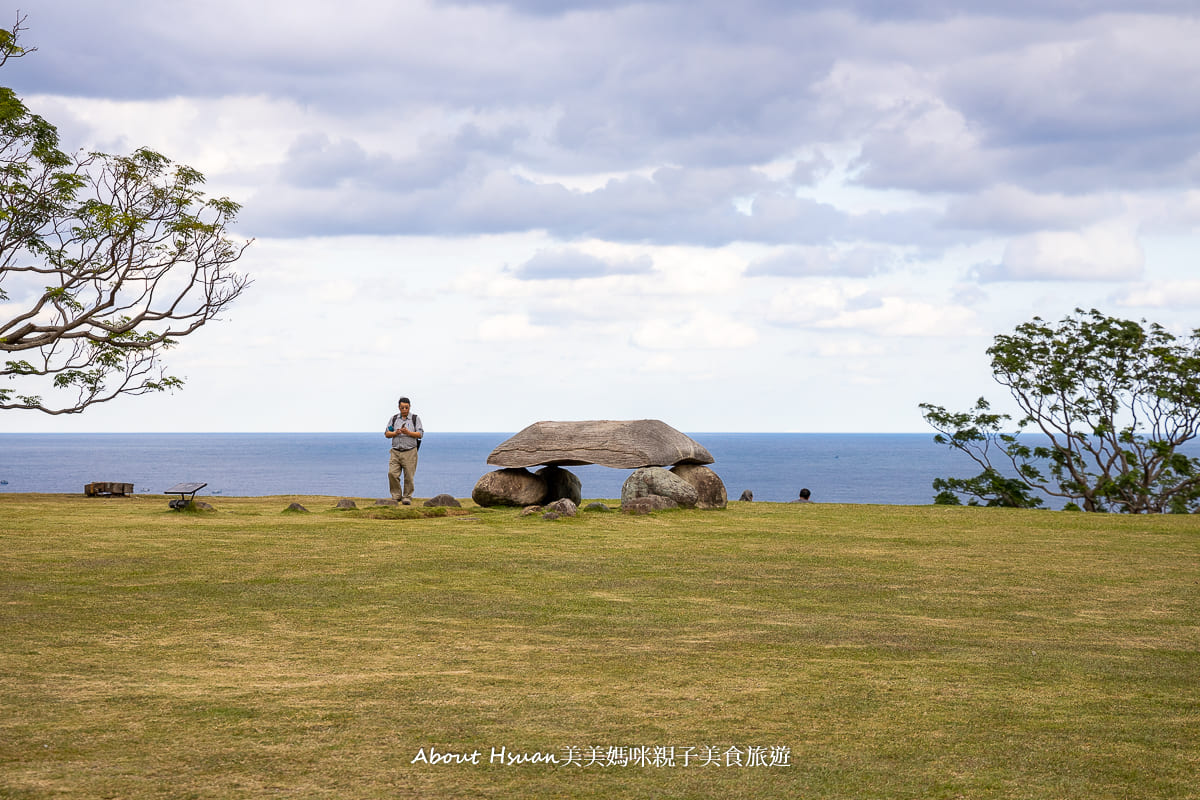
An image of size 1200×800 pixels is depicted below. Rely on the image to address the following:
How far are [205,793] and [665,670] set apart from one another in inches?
131

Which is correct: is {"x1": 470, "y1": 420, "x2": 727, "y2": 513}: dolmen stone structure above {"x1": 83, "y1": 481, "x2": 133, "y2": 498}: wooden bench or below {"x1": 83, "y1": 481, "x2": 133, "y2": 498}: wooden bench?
above

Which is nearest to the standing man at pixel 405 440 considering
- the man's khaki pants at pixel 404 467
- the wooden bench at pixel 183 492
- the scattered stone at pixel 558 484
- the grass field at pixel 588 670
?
the man's khaki pants at pixel 404 467

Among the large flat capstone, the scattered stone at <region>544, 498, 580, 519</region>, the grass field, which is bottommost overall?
the grass field

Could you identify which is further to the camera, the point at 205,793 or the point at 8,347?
the point at 8,347

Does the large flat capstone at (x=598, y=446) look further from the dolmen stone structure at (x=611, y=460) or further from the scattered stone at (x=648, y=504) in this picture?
the scattered stone at (x=648, y=504)

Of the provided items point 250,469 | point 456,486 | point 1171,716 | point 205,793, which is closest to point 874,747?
point 1171,716

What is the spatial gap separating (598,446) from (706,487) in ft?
8.00

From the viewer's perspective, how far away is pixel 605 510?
19391mm

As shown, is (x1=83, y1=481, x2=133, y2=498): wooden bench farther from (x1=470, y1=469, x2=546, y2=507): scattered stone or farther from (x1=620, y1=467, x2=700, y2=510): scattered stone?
(x1=620, y1=467, x2=700, y2=510): scattered stone

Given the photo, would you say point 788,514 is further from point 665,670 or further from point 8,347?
point 8,347

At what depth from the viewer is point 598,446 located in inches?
820

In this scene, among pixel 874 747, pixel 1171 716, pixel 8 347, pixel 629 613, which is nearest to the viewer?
pixel 874 747

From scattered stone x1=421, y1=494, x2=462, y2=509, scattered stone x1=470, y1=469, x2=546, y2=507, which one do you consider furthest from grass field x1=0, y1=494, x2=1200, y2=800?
scattered stone x1=470, y1=469, x2=546, y2=507

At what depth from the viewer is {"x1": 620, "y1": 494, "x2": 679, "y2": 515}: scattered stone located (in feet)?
62.6
